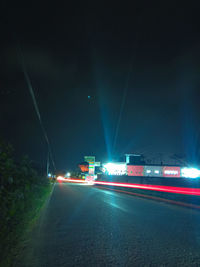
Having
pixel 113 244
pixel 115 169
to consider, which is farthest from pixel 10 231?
pixel 115 169

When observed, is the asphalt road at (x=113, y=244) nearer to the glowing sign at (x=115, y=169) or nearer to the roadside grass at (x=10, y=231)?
the roadside grass at (x=10, y=231)

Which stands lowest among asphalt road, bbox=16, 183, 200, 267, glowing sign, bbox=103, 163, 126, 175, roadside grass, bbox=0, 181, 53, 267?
asphalt road, bbox=16, 183, 200, 267

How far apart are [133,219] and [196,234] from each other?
8.85 ft

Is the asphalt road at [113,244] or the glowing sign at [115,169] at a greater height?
the glowing sign at [115,169]

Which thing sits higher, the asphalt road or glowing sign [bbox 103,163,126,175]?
glowing sign [bbox 103,163,126,175]

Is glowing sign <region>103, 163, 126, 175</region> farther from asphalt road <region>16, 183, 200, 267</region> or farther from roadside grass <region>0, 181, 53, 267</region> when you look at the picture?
roadside grass <region>0, 181, 53, 267</region>

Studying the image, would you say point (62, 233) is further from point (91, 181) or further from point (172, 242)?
point (91, 181)

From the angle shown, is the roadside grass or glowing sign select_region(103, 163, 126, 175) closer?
the roadside grass

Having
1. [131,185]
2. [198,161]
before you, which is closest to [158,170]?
[198,161]

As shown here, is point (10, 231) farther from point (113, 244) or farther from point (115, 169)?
point (115, 169)

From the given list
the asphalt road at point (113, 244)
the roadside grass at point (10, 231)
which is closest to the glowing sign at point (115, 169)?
the asphalt road at point (113, 244)

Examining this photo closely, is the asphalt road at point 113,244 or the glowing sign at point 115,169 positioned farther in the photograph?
the glowing sign at point 115,169

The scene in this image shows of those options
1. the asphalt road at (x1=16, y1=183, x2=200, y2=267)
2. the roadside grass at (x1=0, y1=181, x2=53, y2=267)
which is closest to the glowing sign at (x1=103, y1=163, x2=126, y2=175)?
the asphalt road at (x1=16, y1=183, x2=200, y2=267)

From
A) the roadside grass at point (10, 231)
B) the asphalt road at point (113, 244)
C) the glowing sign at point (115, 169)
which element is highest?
the glowing sign at point (115, 169)
